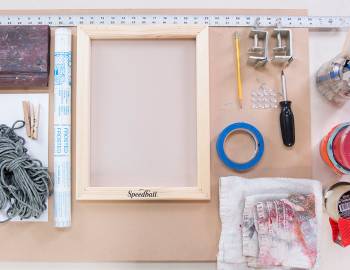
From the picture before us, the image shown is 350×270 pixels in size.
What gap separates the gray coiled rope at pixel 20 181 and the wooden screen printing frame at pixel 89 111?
3.0 inches

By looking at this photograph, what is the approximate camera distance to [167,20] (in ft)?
2.41

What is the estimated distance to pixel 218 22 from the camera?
2.40ft

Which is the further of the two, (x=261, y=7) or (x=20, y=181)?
(x=261, y=7)

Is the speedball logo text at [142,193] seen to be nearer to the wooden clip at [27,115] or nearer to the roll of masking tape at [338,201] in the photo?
the wooden clip at [27,115]

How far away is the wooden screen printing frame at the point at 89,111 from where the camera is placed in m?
0.69

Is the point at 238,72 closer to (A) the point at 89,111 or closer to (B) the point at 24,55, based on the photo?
(A) the point at 89,111

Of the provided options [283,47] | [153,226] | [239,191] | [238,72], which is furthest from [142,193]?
[283,47]

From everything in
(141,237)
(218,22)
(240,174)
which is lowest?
(141,237)

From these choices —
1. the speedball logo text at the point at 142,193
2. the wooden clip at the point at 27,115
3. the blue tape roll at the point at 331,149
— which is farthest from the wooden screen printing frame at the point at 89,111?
the blue tape roll at the point at 331,149

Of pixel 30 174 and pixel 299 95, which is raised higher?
pixel 299 95

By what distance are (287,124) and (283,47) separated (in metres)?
0.17

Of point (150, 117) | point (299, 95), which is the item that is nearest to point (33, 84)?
point (150, 117)

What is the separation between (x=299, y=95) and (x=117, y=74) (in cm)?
41

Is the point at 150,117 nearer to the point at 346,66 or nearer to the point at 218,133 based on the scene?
the point at 218,133
